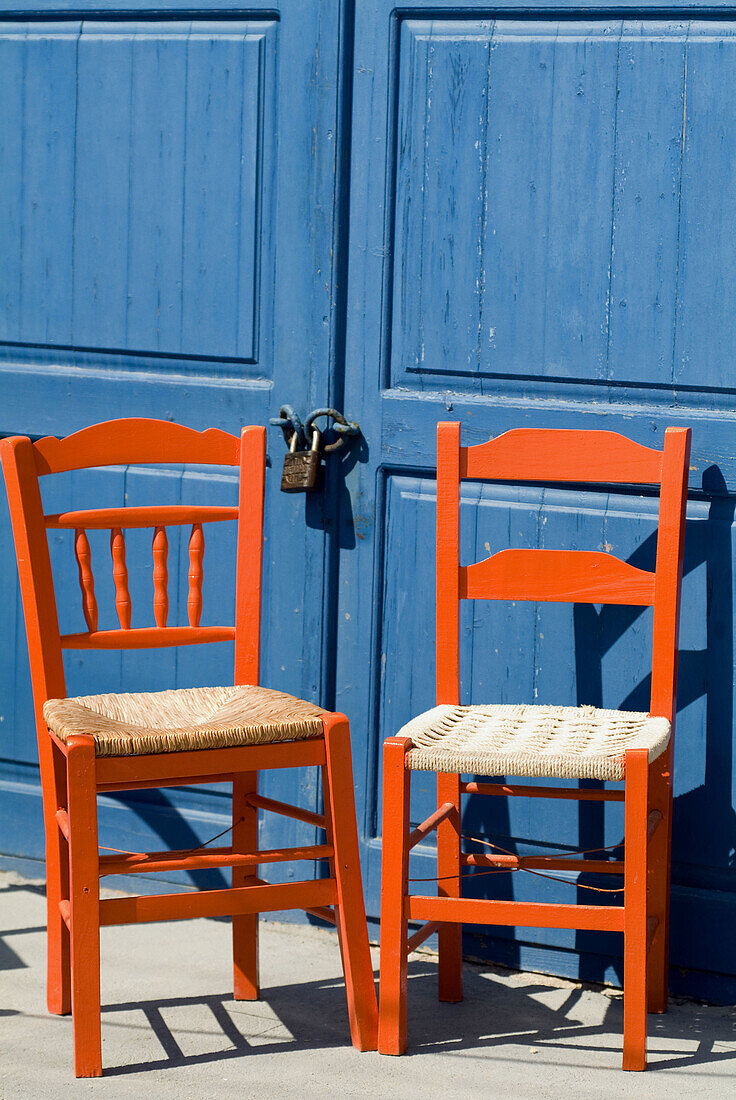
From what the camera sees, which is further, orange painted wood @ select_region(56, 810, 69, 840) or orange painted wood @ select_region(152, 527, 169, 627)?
orange painted wood @ select_region(152, 527, 169, 627)

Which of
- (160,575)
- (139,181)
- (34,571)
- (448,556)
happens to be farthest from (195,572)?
(139,181)

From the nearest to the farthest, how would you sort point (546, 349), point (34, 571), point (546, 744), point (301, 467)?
1. point (546, 744)
2. point (34, 571)
3. point (546, 349)
4. point (301, 467)

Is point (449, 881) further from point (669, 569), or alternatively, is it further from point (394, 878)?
point (669, 569)

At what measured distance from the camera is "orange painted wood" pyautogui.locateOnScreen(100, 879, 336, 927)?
2.01m

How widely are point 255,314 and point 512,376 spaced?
566 mm

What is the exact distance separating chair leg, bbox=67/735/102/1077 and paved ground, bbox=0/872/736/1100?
3.7 inches

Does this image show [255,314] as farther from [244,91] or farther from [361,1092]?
[361,1092]

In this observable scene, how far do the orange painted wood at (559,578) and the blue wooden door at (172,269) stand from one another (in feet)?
1.50

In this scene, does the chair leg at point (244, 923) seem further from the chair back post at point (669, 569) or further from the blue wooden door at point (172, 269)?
the chair back post at point (669, 569)

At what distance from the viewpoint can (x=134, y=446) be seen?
Answer: 2375 millimetres

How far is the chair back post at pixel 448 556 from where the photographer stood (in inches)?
93.0

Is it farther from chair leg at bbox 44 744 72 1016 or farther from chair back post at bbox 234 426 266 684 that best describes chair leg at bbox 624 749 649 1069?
Answer: chair leg at bbox 44 744 72 1016

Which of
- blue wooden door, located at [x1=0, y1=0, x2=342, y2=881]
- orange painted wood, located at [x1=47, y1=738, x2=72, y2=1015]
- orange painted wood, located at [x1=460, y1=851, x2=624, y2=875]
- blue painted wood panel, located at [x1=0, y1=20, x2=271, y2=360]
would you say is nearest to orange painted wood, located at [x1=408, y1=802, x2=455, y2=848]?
orange painted wood, located at [x1=460, y1=851, x2=624, y2=875]

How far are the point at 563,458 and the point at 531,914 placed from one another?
31.2 inches
